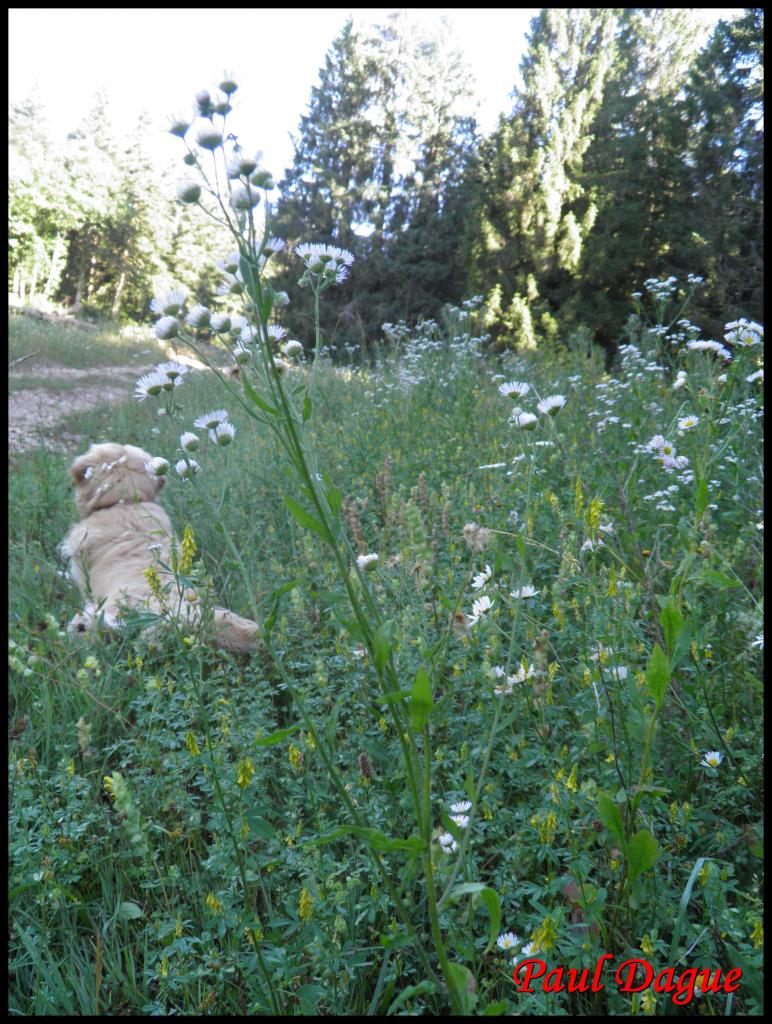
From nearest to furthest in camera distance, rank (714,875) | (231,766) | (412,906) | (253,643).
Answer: (714,875)
(412,906)
(231,766)
(253,643)

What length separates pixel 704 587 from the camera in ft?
7.61

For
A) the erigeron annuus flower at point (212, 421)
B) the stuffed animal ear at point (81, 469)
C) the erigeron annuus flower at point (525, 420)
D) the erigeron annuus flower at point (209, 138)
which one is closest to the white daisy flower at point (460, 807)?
the erigeron annuus flower at point (525, 420)

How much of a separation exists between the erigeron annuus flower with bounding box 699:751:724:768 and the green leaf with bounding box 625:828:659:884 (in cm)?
47

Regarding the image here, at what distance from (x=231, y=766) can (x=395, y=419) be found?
12.9 ft

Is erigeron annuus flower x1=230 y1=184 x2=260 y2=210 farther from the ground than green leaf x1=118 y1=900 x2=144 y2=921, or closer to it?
farther from the ground

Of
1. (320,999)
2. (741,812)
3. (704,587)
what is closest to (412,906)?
(320,999)

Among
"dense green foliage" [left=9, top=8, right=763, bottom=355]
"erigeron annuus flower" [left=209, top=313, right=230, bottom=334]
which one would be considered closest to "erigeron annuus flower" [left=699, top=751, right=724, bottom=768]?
"erigeron annuus flower" [left=209, top=313, right=230, bottom=334]

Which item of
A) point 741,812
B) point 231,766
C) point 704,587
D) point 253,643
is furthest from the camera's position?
point 253,643

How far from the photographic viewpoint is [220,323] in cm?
147

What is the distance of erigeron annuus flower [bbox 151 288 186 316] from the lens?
63.4 inches

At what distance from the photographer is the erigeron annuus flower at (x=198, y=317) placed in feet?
4.96

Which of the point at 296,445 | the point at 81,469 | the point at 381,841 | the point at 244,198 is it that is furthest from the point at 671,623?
the point at 81,469

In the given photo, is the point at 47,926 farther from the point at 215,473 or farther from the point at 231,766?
the point at 215,473

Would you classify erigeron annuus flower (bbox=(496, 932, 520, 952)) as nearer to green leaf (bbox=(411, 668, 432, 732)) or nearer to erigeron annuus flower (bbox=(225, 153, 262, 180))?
green leaf (bbox=(411, 668, 432, 732))
